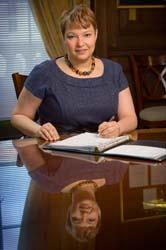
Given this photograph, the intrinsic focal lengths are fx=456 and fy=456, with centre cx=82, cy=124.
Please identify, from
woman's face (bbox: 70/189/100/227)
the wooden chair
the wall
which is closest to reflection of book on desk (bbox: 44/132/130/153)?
woman's face (bbox: 70/189/100/227)

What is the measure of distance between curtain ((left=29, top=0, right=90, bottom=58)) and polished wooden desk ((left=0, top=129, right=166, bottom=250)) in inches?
101

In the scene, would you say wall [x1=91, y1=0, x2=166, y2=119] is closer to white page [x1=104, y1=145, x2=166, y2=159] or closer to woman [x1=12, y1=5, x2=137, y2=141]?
woman [x1=12, y1=5, x2=137, y2=141]

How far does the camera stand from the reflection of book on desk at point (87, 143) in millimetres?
1655

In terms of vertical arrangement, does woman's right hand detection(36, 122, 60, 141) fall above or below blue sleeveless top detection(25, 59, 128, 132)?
below

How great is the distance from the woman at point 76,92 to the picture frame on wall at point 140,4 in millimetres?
2295

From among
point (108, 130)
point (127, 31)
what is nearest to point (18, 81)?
point (108, 130)

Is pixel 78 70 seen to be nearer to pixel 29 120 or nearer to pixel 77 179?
pixel 29 120

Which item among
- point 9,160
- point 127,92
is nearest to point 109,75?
point 127,92

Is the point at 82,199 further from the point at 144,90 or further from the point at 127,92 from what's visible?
the point at 144,90

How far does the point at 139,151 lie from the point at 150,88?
2.96 metres

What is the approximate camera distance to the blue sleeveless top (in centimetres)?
212

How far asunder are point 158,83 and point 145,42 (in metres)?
0.53

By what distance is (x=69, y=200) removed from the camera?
1188 millimetres

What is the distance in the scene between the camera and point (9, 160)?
1750 mm
